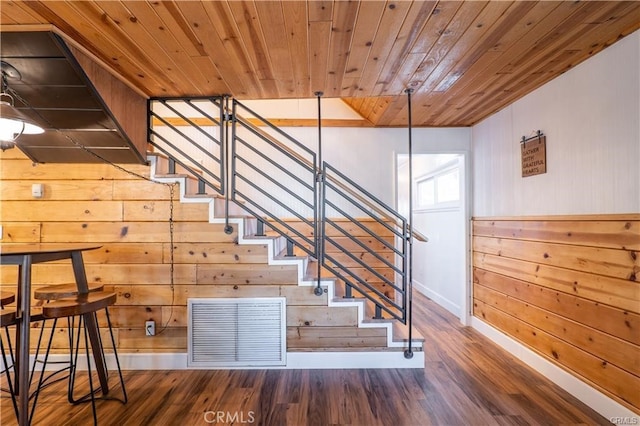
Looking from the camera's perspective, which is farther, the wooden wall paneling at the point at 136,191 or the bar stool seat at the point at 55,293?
the wooden wall paneling at the point at 136,191

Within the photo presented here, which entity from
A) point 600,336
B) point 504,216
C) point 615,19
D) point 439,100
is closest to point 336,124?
point 439,100

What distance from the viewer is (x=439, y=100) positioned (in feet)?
8.91

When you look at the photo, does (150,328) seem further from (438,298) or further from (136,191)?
(438,298)

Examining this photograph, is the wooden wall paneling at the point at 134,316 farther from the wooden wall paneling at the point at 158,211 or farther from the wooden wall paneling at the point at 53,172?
the wooden wall paneling at the point at 53,172

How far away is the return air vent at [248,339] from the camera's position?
2.46 m

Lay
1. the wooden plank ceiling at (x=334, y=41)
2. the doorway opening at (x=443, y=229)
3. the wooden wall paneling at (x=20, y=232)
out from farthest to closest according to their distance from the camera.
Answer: the doorway opening at (x=443, y=229), the wooden wall paneling at (x=20, y=232), the wooden plank ceiling at (x=334, y=41)

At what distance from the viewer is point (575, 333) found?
2.12 metres

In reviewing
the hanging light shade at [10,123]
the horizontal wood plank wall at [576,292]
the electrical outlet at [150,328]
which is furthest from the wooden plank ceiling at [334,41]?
the electrical outlet at [150,328]

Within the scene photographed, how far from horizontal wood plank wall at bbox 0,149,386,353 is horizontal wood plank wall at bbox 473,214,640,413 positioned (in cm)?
131

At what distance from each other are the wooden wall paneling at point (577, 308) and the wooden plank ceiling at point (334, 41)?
5.38ft

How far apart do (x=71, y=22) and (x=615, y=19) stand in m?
2.88
